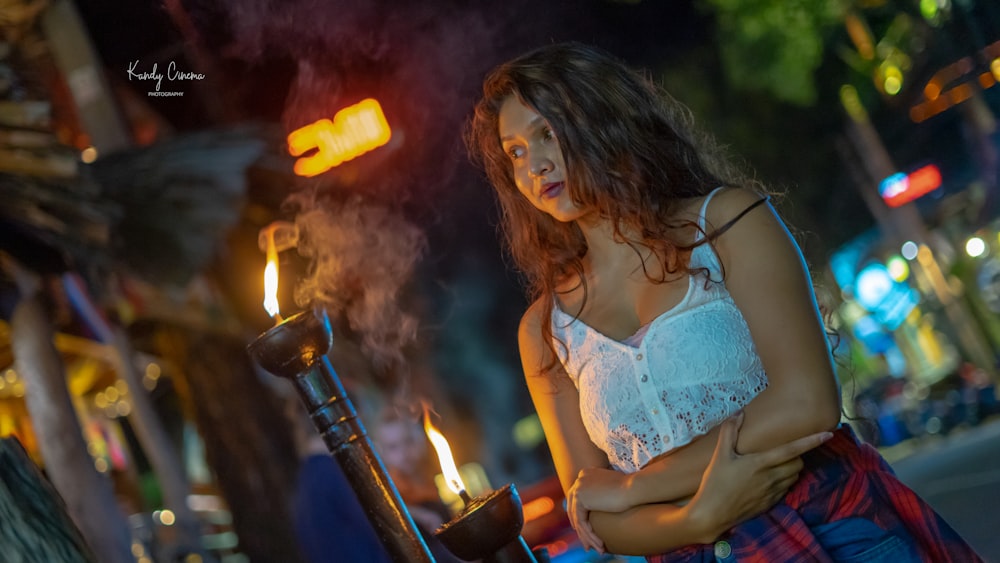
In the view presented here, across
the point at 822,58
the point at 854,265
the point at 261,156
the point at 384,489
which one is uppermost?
the point at 261,156

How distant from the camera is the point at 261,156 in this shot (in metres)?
8.70

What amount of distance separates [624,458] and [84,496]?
174 inches

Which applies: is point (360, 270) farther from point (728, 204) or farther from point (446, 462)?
point (728, 204)

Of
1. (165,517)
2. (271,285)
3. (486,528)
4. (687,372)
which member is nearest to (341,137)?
(165,517)

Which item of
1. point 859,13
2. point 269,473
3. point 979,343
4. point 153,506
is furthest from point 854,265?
point 269,473

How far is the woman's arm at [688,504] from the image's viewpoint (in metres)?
1.84

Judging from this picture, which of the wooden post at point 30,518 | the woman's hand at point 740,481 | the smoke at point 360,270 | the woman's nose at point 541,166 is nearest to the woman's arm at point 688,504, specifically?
the woman's hand at point 740,481

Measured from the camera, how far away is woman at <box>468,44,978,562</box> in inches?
74.1

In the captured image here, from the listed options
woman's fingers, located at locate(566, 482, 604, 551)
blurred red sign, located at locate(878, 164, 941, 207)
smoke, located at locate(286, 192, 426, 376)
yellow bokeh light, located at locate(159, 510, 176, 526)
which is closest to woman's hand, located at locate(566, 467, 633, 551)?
woman's fingers, located at locate(566, 482, 604, 551)

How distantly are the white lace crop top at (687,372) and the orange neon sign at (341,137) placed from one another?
340 inches

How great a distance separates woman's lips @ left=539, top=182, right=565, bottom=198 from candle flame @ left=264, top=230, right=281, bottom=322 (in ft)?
2.43

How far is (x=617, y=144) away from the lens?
224cm

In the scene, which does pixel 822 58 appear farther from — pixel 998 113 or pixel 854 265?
pixel 854 265

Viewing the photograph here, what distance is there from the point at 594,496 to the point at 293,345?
2.60ft
